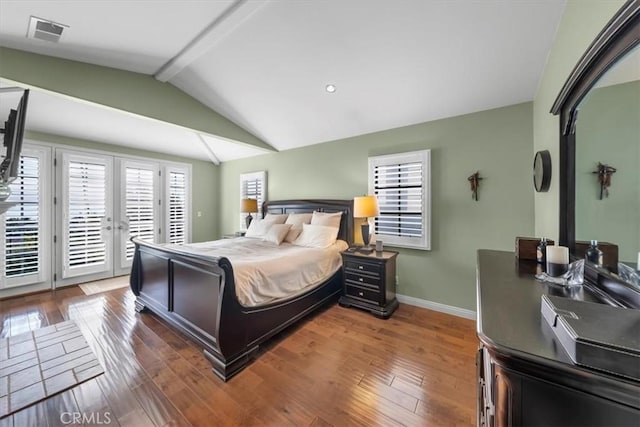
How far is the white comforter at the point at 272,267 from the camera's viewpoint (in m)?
2.12

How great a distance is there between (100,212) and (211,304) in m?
3.76

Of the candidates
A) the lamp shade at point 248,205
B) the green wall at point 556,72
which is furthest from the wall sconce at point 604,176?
the lamp shade at point 248,205

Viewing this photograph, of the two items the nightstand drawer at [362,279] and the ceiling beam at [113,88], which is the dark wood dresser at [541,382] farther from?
the ceiling beam at [113,88]

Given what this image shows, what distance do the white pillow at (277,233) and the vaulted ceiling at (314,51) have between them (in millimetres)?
1613

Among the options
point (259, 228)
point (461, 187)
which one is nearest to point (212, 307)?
point (259, 228)

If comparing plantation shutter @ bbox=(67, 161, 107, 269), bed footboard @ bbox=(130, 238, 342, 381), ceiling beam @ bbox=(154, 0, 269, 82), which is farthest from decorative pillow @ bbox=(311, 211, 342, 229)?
plantation shutter @ bbox=(67, 161, 107, 269)

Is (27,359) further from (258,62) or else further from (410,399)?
(258,62)

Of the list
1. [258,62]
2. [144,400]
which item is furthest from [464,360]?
[258,62]

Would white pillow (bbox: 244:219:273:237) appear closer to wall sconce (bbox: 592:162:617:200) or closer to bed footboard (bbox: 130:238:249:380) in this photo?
bed footboard (bbox: 130:238:249:380)

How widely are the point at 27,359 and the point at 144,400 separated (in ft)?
4.53

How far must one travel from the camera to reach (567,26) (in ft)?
5.17

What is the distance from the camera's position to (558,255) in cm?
111

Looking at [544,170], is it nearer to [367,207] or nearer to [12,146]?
[367,207]

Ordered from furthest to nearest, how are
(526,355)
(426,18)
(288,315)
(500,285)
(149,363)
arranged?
(288,315), (149,363), (426,18), (500,285), (526,355)
